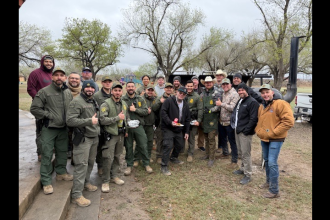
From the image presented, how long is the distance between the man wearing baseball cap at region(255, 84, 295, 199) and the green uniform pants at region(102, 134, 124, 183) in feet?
9.07

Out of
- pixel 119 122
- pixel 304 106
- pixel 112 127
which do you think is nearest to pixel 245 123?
pixel 119 122

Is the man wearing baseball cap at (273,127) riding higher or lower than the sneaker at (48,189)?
higher

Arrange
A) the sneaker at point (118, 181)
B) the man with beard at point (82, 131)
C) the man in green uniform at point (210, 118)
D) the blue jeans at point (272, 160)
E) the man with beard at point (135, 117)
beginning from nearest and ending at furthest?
the man with beard at point (82, 131) → the blue jeans at point (272, 160) → the sneaker at point (118, 181) → the man with beard at point (135, 117) → the man in green uniform at point (210, 118)

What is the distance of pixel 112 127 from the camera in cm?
400

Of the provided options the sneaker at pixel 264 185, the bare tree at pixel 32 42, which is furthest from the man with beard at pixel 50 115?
the bare tree at pixel 32 42

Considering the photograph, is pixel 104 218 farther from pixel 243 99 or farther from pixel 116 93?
pixel 243 99

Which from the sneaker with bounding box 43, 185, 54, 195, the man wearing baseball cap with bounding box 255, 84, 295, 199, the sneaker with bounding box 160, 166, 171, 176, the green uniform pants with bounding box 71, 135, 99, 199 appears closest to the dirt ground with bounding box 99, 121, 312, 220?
the sneaker with bounding box 160, 166, 171, 176

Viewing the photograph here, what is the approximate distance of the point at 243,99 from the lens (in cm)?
454

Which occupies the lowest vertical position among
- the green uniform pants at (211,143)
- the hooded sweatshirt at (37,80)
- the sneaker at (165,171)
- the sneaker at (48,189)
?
the sneaker at (165,171)

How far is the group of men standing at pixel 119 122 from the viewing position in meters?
3.56

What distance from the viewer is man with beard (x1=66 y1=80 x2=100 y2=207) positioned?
3.45 metres

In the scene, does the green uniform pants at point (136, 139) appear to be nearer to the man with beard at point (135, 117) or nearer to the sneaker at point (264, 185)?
the man with beard at point (135, 117)

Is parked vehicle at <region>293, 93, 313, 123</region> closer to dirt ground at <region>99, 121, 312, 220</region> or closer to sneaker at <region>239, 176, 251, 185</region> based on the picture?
dirt ground at <region>99, 121, 312, 220</region>

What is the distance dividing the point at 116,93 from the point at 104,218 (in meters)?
2.17
